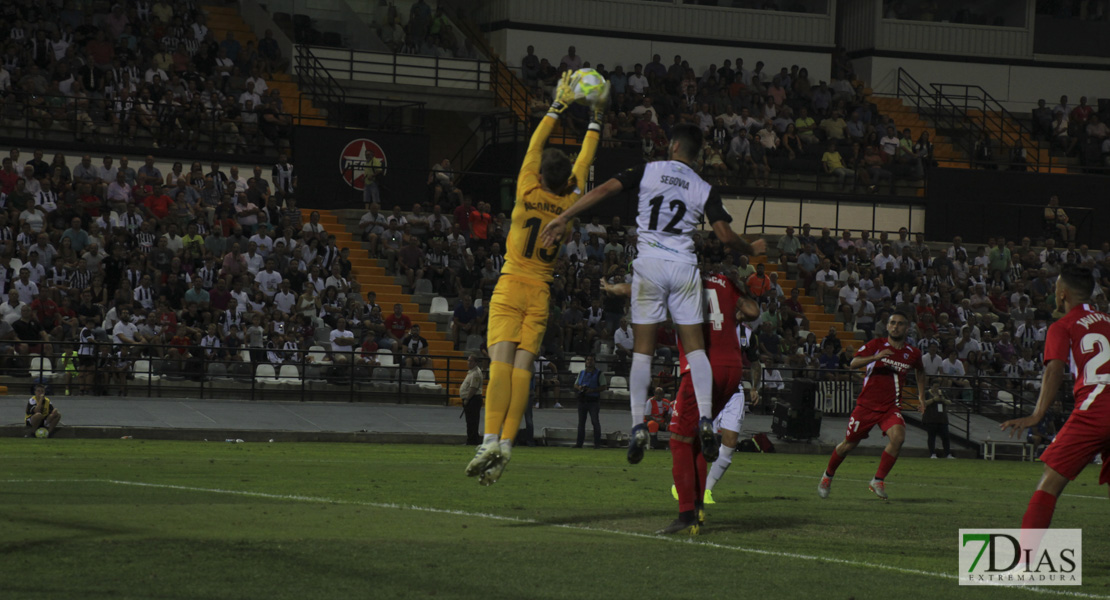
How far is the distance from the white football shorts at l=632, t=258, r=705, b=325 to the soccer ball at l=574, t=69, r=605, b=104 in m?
1.35

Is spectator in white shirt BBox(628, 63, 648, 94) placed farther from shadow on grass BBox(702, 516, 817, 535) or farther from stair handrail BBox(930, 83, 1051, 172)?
shadow on grass BBox(702, 516, 817, 535)

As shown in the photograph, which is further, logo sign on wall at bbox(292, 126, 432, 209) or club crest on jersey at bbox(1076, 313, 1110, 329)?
logo sign on wall at bbox(292, 126, 432, 209)

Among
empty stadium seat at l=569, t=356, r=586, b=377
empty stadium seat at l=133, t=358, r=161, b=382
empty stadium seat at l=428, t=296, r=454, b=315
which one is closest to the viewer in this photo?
empty stadium seat at l=133, t=358, r=161, b=382

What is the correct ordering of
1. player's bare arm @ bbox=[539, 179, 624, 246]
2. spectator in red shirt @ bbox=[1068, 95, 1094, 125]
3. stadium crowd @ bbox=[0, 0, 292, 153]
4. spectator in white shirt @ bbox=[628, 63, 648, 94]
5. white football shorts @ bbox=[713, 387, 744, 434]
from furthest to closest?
spectator in red shirt @ bbox=[1068, 95, 1094, 125] < spectator in white shirt @ bbox=[628, 63, 648, 94] < stadium crowd @ bbox=[0, 0, 292, 153] < white football shorts @ bbox=[713, 387, 744, 434] < player's bare arm @ bbox=[539, 179, 624, 246]

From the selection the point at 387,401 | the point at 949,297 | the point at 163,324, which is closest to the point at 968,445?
the point at 949,297

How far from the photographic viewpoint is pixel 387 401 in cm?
2781

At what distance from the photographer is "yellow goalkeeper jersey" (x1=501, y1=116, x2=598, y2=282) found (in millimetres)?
10523

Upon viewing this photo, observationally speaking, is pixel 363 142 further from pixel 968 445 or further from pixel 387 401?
pixel 968 445

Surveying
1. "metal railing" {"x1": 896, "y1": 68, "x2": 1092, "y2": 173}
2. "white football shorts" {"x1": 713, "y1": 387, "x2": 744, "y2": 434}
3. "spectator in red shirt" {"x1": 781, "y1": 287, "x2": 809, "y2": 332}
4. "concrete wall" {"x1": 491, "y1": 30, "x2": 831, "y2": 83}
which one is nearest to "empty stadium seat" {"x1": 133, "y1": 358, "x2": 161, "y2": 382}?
"white football shorts" {"x1": 713, "y1": 387, "x2": 744, "y2": 434}

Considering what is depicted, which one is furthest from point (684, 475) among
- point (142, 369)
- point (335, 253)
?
point (335, 253)

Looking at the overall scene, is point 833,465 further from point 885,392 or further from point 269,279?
point 269,279

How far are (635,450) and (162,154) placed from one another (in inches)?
989

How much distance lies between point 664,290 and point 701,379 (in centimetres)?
74

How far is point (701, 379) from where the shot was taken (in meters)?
10.4
